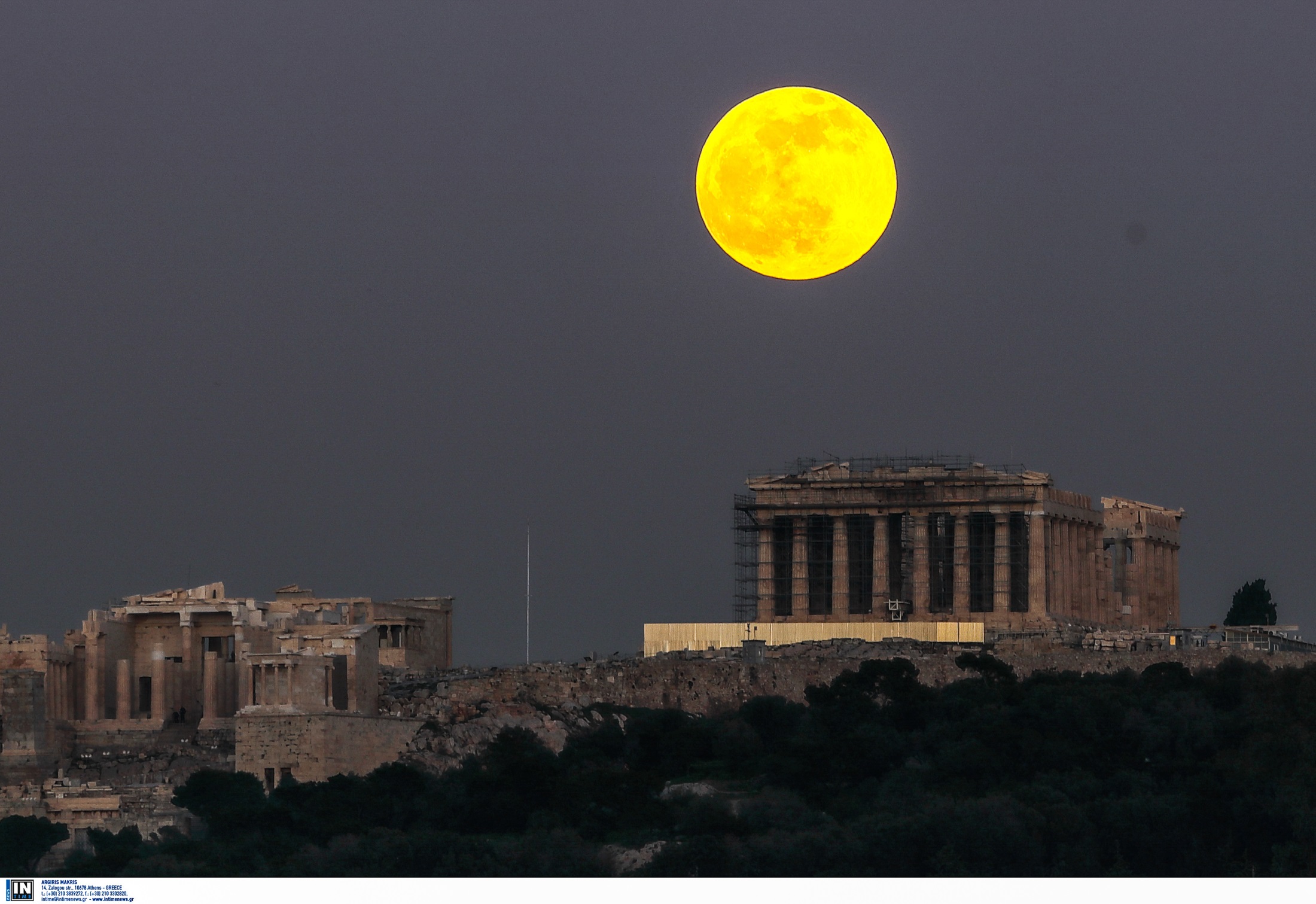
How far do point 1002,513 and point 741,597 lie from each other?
9.14 meters

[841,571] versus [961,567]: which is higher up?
[961,567]

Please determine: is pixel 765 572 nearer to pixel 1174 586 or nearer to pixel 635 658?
pixel 635 658

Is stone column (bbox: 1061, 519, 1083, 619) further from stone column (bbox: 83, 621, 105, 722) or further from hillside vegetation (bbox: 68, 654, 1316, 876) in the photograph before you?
stone column (bbox: 83, 621, 105, 722)

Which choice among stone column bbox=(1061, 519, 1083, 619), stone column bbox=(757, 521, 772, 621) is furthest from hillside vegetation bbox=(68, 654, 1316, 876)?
stone column bbox=(757, 521, 772, 621)

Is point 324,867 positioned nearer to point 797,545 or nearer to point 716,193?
point 716,193

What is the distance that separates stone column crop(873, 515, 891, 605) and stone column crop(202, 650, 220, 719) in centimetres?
2328

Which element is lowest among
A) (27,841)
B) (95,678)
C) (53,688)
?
(27,841)

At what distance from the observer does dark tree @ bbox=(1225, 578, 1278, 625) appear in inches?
4781

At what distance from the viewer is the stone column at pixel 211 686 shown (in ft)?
326

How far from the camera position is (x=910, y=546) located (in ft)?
376

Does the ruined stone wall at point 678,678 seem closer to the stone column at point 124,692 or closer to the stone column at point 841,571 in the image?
the stone column at point 124,692

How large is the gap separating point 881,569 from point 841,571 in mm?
1362

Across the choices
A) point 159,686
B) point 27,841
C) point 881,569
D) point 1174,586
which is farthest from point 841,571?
point 27,841

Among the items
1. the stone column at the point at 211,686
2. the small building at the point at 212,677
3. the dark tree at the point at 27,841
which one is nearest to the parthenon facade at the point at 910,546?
the small building at the point at 212,677
